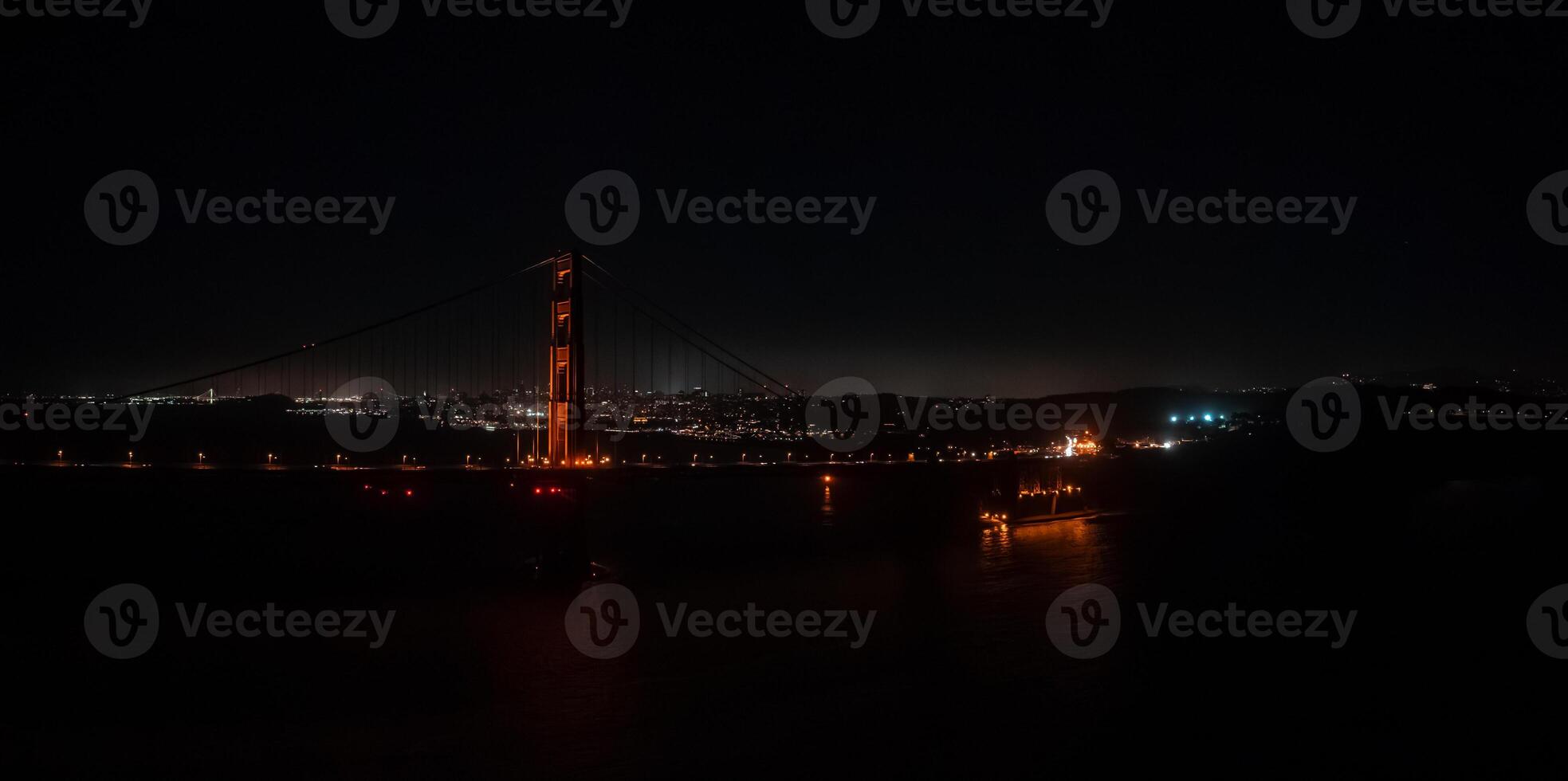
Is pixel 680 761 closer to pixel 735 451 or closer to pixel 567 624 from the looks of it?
pixel 567 624

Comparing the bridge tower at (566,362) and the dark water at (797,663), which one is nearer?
the dark water at (797,663)

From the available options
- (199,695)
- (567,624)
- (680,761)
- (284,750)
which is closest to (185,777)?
(284,750)

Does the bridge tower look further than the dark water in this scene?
Yes

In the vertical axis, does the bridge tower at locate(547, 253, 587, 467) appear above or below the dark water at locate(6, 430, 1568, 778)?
above

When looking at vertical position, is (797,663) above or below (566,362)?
below
